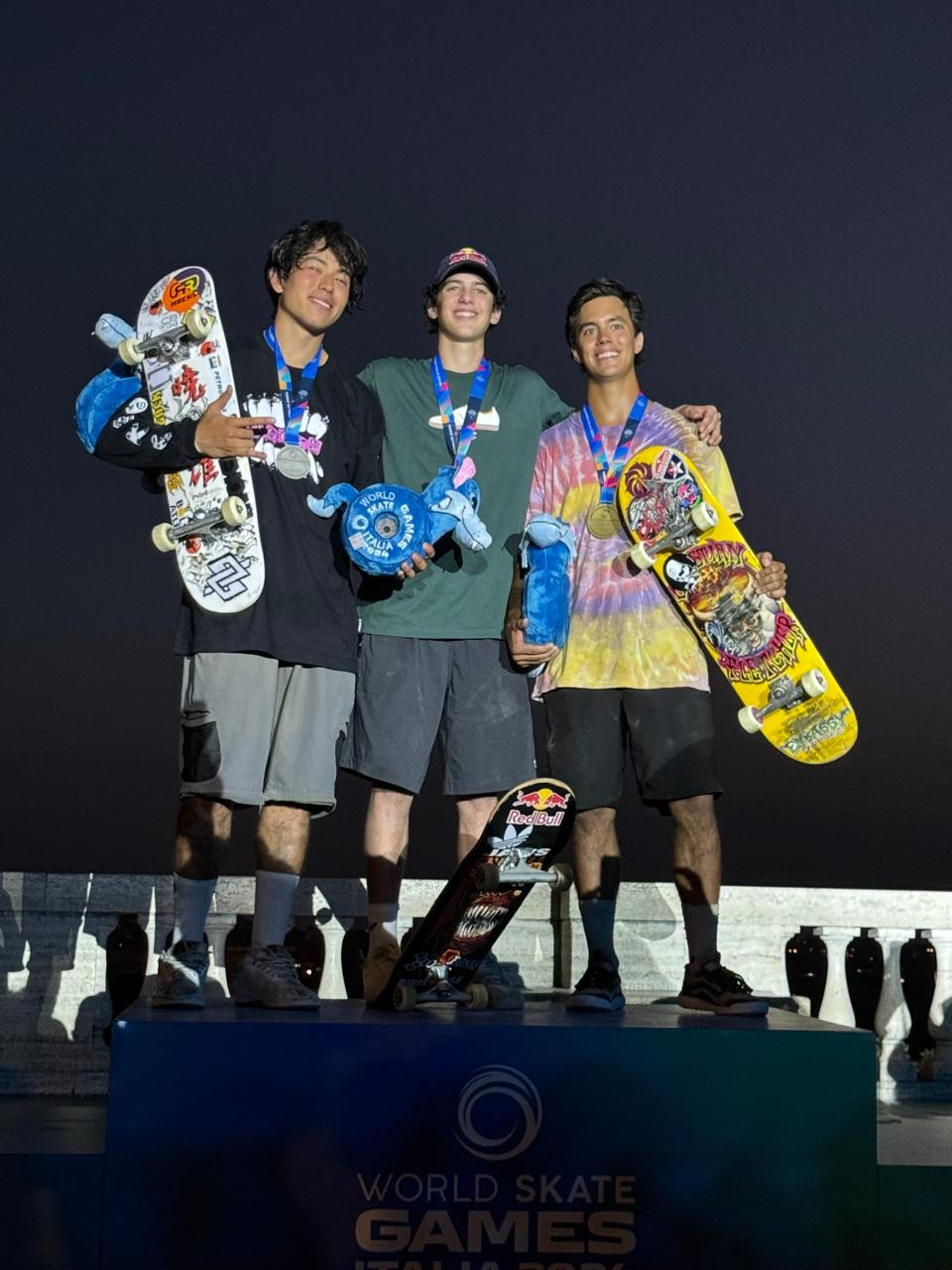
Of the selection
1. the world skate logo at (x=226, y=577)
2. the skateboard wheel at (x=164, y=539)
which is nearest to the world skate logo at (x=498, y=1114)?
the world skate logo at (x=226, y=577)

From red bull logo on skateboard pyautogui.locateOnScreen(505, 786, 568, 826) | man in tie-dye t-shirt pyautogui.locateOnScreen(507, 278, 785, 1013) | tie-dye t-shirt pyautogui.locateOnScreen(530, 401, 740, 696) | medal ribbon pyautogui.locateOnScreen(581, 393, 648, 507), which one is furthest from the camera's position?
medal ribbon pyautogui.locateOnScreen(581, 393, 648, 507)

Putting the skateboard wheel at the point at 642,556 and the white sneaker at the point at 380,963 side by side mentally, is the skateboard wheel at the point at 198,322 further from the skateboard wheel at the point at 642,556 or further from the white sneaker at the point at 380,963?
the white sneaker at the point at 380,963

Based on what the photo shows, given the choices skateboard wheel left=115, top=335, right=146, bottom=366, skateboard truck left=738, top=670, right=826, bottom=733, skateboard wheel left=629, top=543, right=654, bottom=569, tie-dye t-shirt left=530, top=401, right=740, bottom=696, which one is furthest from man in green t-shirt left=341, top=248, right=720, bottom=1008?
skateboard truck left=738, top=670, right=826, bottom=733

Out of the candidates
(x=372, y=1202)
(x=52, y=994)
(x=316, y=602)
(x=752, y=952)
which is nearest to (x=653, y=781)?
(x=316, y=602)

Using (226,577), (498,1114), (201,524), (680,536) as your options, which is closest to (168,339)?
(201,524)

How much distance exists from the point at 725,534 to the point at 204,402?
1697 millimetres

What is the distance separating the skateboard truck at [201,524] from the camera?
4.20m

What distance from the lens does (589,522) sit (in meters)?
4.69

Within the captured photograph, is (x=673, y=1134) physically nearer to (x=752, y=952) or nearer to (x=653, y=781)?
(x=653, y=781)

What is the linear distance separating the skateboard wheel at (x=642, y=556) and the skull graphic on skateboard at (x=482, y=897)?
0.97 metres

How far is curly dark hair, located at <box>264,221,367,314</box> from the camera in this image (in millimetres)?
4508

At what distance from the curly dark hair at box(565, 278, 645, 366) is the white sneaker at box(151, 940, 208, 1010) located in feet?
7.43

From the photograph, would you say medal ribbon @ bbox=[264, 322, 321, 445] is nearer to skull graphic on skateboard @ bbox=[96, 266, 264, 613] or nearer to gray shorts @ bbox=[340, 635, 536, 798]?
skull graphic on skateboard @ bbox=[96, 266, 264, 613]

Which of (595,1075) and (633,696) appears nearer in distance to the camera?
(595,1075)
